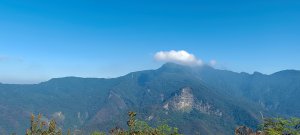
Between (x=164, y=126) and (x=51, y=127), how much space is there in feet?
174

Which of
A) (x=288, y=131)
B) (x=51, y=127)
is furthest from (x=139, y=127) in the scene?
(x=288, y=131)

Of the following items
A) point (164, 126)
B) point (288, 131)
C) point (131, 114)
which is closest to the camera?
point (288, 131)

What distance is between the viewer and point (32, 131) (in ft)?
494

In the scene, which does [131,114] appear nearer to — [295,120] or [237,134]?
[237,134]

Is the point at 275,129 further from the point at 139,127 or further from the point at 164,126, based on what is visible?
the point at 139,127

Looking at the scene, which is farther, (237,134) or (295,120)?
(237,134)

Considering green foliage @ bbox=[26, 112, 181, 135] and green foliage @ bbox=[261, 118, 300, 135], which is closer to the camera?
green foliage @ bbox=[261, 118, 300, 135]

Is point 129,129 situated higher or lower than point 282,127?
lower

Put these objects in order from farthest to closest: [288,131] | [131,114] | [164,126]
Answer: [164,126], [131,114], [288,131]

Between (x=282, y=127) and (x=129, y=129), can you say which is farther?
(x=129, y=129)

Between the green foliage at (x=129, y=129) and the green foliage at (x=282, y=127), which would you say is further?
the green foliage at (x=129, y=129)

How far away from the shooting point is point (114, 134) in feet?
613

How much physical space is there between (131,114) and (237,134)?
45335 mm

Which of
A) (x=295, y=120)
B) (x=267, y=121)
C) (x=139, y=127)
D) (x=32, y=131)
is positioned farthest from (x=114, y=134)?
(x=295, y=120)
